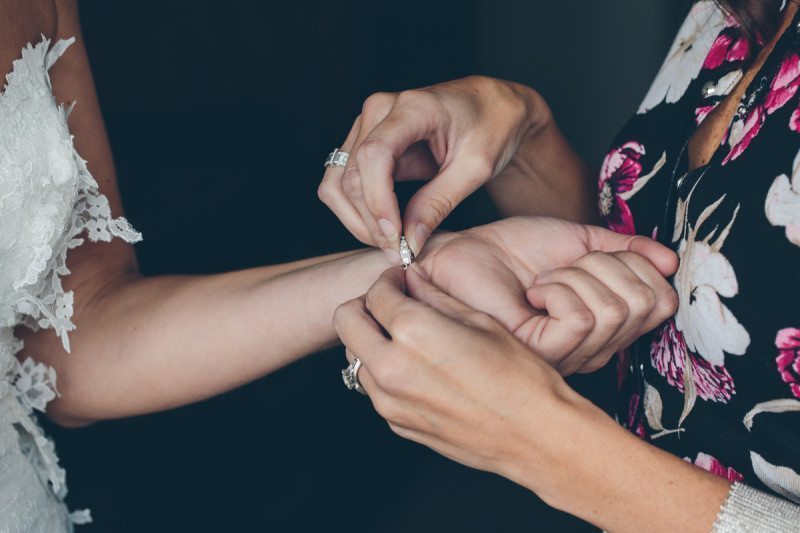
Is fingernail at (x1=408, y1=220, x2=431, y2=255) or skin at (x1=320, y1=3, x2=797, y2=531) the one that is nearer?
skin at (x1=320, y1=3, x2=797, y2=531)

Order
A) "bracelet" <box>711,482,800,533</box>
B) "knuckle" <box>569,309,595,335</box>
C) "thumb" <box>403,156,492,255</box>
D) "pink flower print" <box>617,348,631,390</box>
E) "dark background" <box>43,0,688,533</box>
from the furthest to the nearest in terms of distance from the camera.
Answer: "dark background" <box>43,0,688,533</box>, "pink flower print" <box>617,348,631,390</box>, "thumb" <box>403,156,492,255</box>, "knuckle" <box>569,309,595,335</box>, "bracelet" <box>711,482,800,533</box>

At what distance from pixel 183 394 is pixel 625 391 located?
568 mm

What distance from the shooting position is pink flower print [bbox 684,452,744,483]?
700mm

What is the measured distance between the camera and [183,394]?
3.04 ft

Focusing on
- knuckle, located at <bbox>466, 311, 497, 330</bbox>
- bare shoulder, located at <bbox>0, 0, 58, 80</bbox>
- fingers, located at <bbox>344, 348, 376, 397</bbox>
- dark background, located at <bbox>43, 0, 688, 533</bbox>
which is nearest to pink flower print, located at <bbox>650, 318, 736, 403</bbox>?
knuckle, located at <bbox>466, 311, 497, 330</bbox>

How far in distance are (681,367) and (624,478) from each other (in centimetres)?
19

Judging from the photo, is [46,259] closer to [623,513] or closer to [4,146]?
[4,146]

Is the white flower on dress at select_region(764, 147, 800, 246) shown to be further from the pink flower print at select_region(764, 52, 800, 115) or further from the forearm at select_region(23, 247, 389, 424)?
the forearm at select_region(23, 247, 389, 424)

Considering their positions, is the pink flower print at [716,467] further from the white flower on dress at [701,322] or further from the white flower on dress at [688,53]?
the white flower on dress at [688,53]

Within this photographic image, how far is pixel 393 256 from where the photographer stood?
822 mm

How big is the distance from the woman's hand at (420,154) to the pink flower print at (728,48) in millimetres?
226

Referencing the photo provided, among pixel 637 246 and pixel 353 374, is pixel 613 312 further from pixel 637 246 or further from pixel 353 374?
pixel 353 374

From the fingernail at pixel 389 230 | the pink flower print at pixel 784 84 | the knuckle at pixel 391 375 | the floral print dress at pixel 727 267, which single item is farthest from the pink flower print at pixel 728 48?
the knuckle at pixel 391 375

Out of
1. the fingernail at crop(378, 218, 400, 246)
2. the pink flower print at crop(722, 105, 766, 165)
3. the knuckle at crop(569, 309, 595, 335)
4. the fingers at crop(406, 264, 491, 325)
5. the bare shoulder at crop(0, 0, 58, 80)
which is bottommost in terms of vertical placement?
the knuckle at crop(569, 309, 595, 335)
